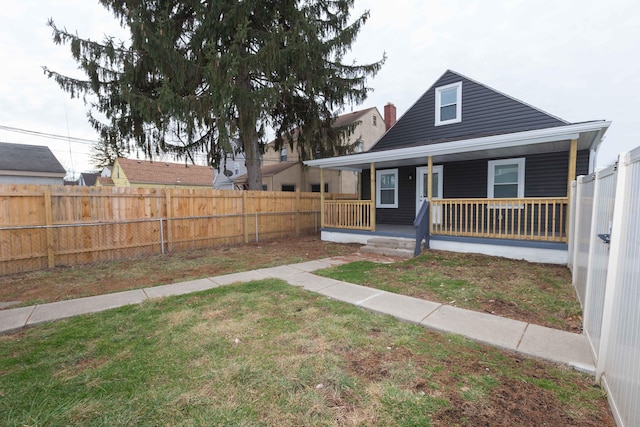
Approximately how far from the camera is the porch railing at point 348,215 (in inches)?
368

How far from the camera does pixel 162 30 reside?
916 centimetres

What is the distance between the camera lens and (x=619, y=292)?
1.92m

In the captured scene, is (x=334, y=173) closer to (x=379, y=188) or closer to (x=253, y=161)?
(x=379, y=188)

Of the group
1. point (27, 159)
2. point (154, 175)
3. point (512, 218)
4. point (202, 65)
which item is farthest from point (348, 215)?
point (154, 175)

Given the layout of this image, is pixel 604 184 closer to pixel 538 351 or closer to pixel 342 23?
pixel 538 351

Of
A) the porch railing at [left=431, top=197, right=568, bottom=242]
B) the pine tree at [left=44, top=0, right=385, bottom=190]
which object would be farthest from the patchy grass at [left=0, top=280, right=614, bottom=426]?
the pine tree at [left=44, top=0, right=385, bottom=190]

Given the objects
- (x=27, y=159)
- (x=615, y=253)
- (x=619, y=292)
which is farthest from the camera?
(x=27, y=159)

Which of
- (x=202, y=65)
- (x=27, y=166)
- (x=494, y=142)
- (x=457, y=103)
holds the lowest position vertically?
(x=494, y=142)

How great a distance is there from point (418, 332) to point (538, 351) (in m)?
1.07

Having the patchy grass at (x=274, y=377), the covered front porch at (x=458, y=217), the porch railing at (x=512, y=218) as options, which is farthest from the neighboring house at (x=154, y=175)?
the patchy grass at (x=274, y=377)

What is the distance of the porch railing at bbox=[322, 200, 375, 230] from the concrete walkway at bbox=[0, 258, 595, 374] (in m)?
4.20

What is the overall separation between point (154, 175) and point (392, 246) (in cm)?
2531

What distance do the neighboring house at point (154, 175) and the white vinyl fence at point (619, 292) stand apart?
26.8 m

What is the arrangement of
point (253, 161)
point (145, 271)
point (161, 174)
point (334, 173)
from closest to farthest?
1. point (145, 271)
2. point (253, 161)
3. point (334, 173)
4. point (161, 174)
